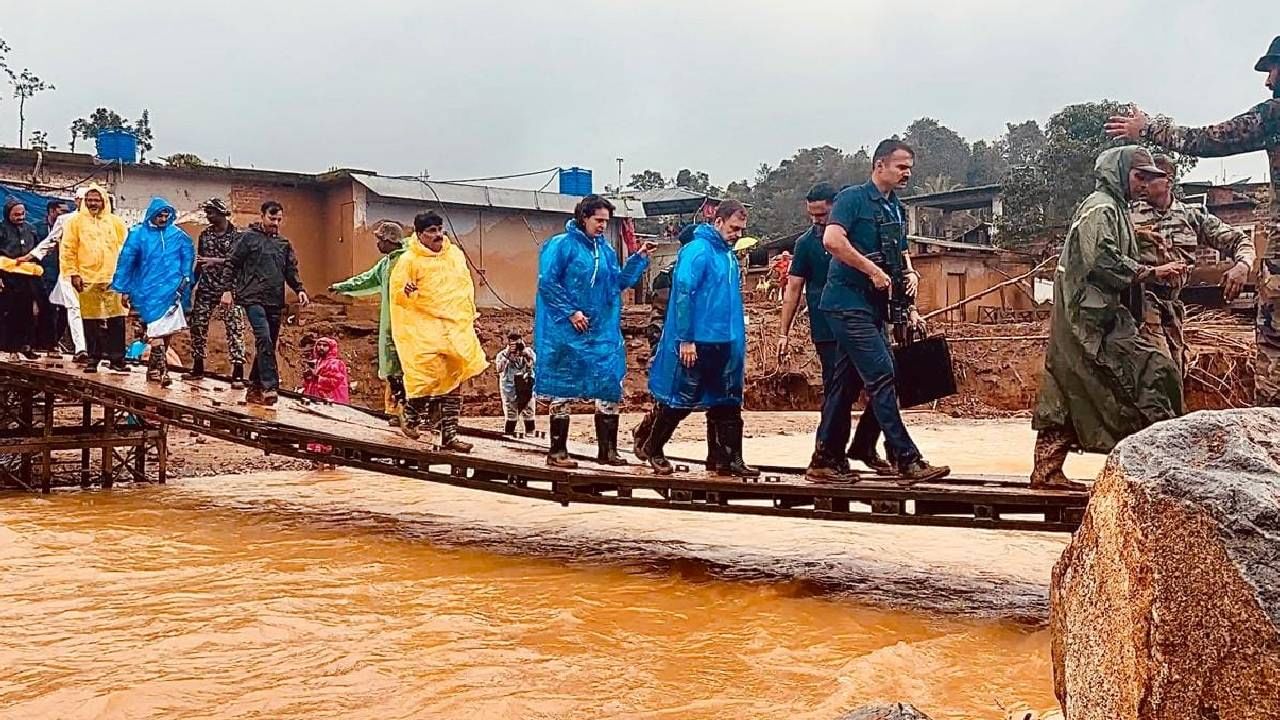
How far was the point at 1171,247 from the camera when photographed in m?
5.65

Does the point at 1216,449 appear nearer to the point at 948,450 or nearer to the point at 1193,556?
the point at 1193,556

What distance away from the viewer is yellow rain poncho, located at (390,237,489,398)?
7.97 m

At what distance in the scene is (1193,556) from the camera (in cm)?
205

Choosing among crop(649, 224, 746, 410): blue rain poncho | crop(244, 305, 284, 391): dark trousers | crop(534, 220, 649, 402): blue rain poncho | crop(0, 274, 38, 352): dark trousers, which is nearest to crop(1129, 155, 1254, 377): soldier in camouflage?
crop(649, 224, 746, 410): blue rain poncho

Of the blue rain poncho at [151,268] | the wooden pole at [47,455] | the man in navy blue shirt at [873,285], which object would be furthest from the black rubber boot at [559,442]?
the wooden pole at [47,455]

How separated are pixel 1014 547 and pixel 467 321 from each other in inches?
166

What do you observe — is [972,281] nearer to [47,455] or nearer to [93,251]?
[93,251]

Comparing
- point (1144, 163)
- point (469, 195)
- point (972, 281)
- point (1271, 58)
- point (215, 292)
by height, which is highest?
point (469, 195)

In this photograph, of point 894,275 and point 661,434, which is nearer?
point 894,275

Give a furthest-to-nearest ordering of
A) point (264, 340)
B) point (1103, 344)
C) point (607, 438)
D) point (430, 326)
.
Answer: point (264, 340) < point (430, 326) < point (607, 438) < point (1103, 344)

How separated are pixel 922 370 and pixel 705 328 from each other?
4.12ft

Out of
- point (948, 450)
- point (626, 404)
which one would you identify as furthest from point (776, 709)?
point (626, 404)

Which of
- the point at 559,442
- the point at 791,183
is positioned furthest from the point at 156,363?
the point at 791,183

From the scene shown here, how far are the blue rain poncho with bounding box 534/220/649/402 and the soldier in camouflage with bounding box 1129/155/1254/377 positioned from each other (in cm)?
308
